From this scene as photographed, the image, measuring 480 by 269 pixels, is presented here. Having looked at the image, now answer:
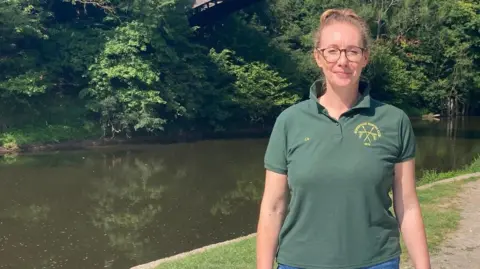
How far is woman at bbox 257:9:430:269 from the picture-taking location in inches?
70.1

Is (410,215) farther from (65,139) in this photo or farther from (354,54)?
(65,139)

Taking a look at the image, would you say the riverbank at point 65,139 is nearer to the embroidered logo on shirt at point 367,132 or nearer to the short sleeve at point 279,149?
the short sleeve at point 279,149

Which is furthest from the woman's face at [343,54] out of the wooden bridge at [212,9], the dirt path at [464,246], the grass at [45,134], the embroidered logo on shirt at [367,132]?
the wooden bridge at [212,9]

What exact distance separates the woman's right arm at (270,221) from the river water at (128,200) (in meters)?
6.08

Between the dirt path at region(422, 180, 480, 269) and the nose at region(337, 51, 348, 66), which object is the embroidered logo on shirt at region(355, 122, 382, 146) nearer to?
the nose at region(337, 51, 348, 66)

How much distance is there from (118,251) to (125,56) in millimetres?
12289

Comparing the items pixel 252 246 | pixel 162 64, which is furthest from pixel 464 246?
pixel 162 64

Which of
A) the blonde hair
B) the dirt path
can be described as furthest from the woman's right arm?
the dirt path

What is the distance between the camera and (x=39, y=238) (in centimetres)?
891

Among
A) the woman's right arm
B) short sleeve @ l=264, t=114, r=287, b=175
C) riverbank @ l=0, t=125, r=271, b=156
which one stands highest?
short sleeve @ l=264, t=114, r=287, b=175

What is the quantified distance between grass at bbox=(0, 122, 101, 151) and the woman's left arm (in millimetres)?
17881

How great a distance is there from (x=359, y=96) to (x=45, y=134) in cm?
1856

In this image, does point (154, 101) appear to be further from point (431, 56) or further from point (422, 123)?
point (431, 56)

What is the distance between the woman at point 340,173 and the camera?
178 centimetres
